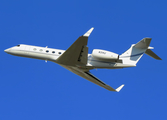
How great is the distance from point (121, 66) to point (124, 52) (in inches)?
102

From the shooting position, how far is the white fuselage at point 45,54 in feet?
80.3

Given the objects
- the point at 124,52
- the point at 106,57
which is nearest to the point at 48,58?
the point at 106,57

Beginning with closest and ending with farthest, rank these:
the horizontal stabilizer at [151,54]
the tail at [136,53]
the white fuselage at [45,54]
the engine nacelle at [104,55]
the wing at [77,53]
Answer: the wing at [77,53], the engine nacelle at [104,55], the white fuselage at [45,54], the horizontal stabilizer at [151,54], the tail at [136,53]

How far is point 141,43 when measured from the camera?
2592cm

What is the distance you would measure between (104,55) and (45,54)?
6.35m

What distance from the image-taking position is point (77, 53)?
22438 millimetres

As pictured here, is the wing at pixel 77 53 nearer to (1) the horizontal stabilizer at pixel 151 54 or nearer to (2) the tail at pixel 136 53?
(2) the tail at pixel 136 53

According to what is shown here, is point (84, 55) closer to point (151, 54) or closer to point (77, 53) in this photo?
point (77, 53)

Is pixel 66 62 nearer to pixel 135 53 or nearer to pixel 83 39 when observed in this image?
pixel 83 39

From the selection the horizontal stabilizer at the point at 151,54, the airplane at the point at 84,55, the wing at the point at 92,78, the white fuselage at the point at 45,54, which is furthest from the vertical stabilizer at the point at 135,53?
the wing at the point at 92,78

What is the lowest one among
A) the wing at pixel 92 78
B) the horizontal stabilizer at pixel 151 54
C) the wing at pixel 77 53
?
the wing at pixel 92 78

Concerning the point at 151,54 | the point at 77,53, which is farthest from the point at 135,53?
the point at 77,53

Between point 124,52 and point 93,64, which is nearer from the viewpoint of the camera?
point 93,64

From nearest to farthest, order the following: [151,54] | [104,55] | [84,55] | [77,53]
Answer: [77,53] → [84,55] → [104,55] → [151,54]
